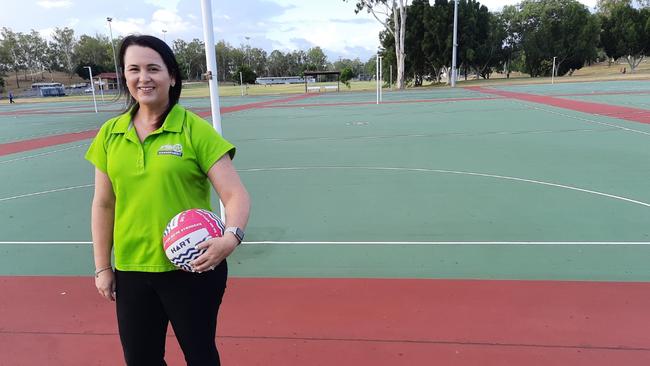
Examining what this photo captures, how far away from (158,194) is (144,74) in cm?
48

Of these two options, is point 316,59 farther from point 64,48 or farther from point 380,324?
point 380,324

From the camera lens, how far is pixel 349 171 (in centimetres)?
826

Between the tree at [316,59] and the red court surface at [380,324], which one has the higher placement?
the tree at [316,59]

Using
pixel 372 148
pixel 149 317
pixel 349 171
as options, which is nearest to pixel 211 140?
pixel 149 317

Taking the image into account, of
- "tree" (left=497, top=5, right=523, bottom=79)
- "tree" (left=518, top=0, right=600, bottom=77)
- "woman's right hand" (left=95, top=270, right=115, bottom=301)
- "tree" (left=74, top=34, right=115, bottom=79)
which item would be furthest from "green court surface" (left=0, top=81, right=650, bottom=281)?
"tree" (left=74, top=34, right=115, bottom=79)

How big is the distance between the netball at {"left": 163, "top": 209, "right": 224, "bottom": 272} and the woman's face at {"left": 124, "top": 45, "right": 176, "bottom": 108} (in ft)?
1.60

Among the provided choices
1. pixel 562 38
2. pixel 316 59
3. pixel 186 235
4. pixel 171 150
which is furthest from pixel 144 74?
pixel 316 59

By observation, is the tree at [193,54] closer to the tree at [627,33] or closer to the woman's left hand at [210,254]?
the tree at [627,33]

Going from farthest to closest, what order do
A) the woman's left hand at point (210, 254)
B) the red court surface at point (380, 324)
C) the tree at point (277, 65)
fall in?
the tree at point (277, 65)
the red court surface at point (380, 324)
the woman's left hand at point (210, 254)

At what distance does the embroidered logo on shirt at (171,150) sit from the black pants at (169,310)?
475 mm

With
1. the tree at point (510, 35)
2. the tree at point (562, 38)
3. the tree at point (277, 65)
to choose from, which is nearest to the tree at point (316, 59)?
the tree at point (277, 65)

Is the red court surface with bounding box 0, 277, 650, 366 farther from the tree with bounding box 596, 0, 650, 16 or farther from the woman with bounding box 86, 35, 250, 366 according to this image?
the tree with bounding box 596, 0, 650, 16

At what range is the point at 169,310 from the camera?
71.4 inches

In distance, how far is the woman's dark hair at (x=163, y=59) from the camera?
1.75 metres
